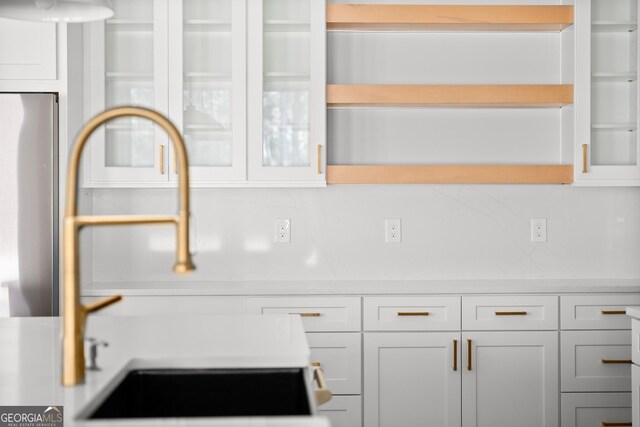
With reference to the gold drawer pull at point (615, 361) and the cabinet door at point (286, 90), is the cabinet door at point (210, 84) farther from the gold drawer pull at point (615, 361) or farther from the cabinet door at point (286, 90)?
the gold drawer pull at point (615, 361)

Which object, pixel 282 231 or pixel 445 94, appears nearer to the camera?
pixel 445 94

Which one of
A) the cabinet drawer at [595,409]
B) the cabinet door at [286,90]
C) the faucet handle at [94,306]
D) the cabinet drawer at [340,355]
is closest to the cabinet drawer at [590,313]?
the cabinet drawer at [595,409]

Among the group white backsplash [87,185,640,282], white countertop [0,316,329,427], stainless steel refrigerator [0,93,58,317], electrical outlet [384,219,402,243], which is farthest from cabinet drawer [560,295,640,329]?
stainless steel refrigerator [0,93,58,317]

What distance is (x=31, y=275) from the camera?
3.10 m

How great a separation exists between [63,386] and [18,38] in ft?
7.64

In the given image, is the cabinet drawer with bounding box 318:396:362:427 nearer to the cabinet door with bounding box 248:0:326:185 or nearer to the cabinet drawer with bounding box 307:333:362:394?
the cabinet drawer with bounding box 307:333:362:394

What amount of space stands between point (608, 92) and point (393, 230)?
123 centimetres

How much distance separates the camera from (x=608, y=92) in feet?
11.4

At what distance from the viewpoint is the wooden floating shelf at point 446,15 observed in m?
3.41

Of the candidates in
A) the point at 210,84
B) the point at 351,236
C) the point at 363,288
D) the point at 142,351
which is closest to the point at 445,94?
the point at 351,236

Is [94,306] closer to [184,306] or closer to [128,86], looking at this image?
[184,306]

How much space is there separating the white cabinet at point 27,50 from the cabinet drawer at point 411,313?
5.75 feet

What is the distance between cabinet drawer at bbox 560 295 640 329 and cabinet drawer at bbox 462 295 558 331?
0.05 metres

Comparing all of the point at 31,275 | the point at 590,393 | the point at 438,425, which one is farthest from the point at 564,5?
the point at 31,275
